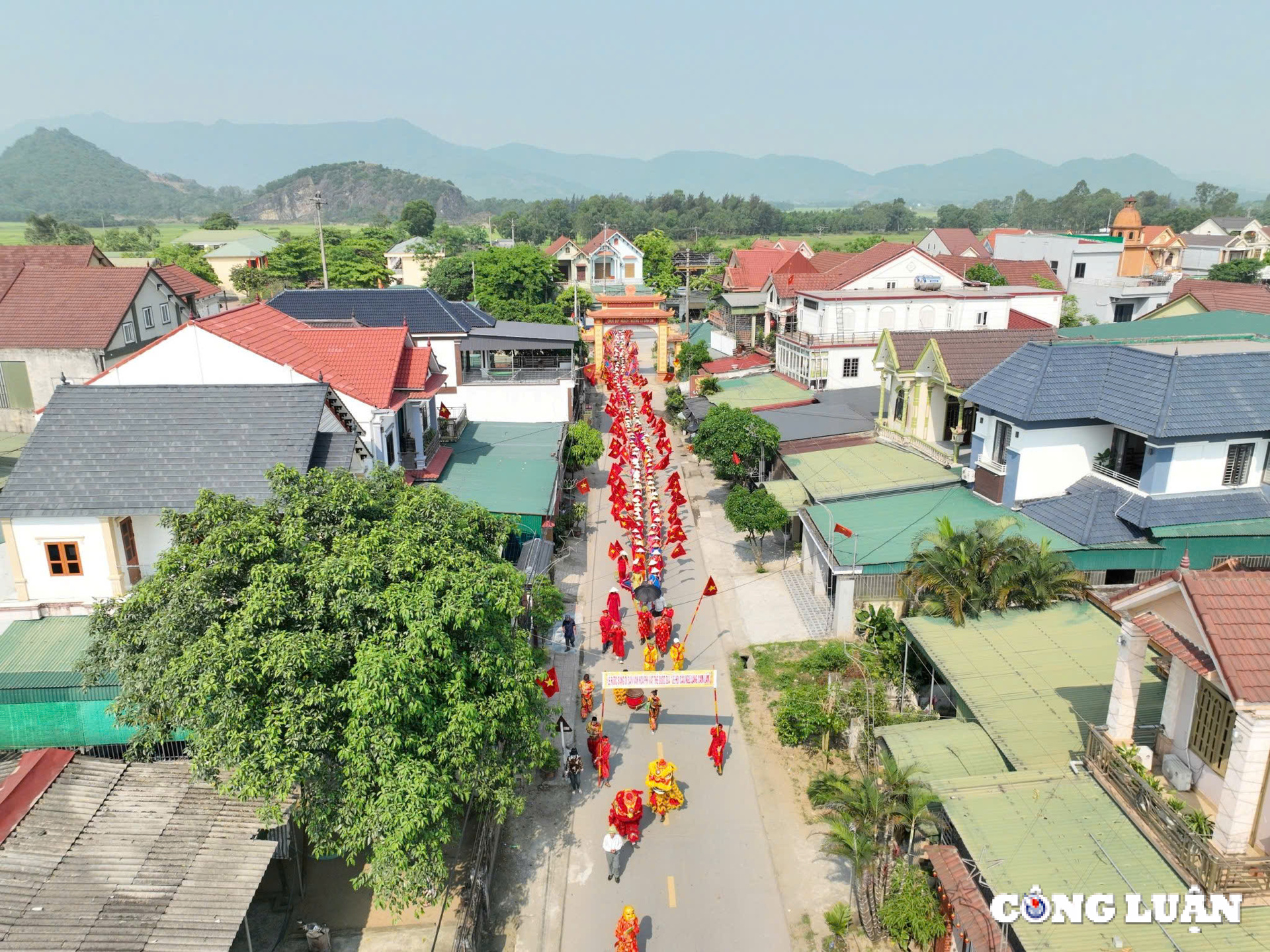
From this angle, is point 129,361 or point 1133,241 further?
point 1133,241

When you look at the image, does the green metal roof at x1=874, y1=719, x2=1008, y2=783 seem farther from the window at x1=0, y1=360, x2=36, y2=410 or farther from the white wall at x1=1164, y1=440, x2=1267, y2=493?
the window at x1=0, y1=360, x2=36, y2=410

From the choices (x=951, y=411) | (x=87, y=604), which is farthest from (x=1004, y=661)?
(x=87, y=604)

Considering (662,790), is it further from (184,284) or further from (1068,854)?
(184,284)

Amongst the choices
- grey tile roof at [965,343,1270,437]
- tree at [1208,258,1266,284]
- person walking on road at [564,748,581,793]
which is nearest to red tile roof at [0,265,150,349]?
person walking on road at [564,748,581,793]

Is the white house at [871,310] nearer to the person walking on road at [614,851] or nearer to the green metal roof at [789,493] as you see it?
the green metal roof at [789,493]

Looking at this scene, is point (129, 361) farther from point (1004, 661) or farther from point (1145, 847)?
point (1145, 847)

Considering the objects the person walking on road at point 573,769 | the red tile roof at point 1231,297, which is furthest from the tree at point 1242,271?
the person walking on road at point 573,769
